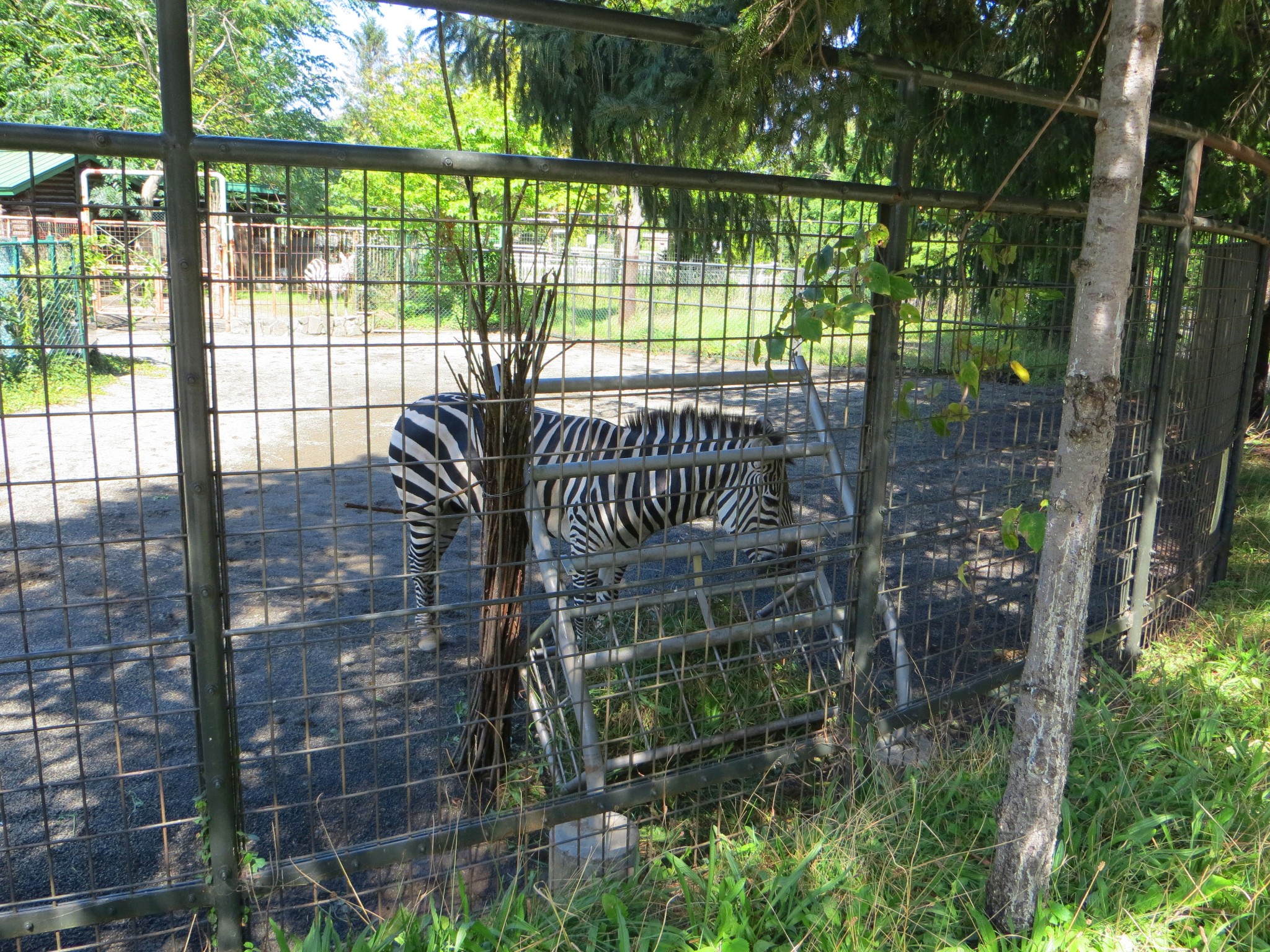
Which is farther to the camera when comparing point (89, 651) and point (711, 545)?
point (711, 545)

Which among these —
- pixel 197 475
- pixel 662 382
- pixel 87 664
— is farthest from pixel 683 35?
pixel 87 664

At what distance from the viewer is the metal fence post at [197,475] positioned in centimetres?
225

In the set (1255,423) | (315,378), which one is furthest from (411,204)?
(1255,423)

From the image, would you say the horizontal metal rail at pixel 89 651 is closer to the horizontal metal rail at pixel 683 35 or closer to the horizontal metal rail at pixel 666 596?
the horizontal metal rail at pixel 666 596

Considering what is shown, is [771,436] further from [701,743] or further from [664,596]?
[701,743]

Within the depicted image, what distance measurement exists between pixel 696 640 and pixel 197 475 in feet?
5.97

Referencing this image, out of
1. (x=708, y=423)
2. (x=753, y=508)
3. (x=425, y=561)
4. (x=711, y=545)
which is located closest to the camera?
(x=711, y=545)

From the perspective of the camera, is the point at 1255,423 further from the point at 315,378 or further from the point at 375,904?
the point at 315,378

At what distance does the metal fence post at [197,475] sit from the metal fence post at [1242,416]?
6.11 meters

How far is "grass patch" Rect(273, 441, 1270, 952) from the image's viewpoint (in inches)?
100.0

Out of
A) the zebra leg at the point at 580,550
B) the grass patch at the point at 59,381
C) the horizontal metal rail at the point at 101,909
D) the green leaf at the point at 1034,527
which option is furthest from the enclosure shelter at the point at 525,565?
the grass patch at the point at 59,381

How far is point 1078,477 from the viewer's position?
2.43m

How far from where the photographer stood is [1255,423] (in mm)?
10508

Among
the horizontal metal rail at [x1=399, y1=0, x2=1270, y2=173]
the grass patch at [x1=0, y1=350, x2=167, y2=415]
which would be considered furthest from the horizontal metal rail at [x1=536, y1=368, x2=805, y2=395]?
the grass patch at [x1=0, y1=350, x2=167, y2=415]
